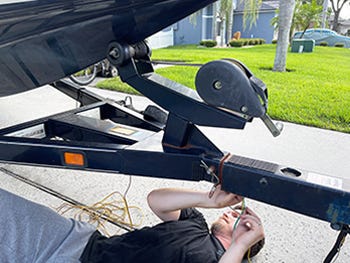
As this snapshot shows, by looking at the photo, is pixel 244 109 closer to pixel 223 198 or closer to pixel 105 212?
pixel 223 198

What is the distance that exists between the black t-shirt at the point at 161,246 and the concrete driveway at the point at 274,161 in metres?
0.43

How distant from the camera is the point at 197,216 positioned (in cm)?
161

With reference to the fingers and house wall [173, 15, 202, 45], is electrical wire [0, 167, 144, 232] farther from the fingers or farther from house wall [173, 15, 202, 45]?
house wall [173, 15, 202, 45]

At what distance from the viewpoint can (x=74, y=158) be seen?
125 centimetres

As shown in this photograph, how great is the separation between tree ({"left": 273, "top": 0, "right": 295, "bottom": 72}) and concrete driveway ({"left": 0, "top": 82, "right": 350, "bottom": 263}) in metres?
4.36

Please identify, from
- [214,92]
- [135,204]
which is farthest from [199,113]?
[135,204]

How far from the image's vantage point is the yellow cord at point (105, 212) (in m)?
1.97

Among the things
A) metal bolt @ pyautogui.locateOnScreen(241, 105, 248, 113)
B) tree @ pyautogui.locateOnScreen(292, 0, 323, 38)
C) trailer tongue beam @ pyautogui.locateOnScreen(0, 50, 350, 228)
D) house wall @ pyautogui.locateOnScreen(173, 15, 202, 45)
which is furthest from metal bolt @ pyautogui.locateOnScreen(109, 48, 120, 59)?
house wall @ pyautogui.locateOnScreen(173, 15, 202, 45)

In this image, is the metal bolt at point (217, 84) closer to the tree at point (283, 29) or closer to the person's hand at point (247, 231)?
the person's hand at point (247, 231)

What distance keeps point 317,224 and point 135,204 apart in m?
1.16

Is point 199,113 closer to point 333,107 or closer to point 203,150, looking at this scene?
point 203,150

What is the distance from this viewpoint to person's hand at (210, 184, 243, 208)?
1131 mm

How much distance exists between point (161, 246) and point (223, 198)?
389 millimetres

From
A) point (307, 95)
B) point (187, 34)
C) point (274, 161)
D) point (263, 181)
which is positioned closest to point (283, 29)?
point (307, 95)
